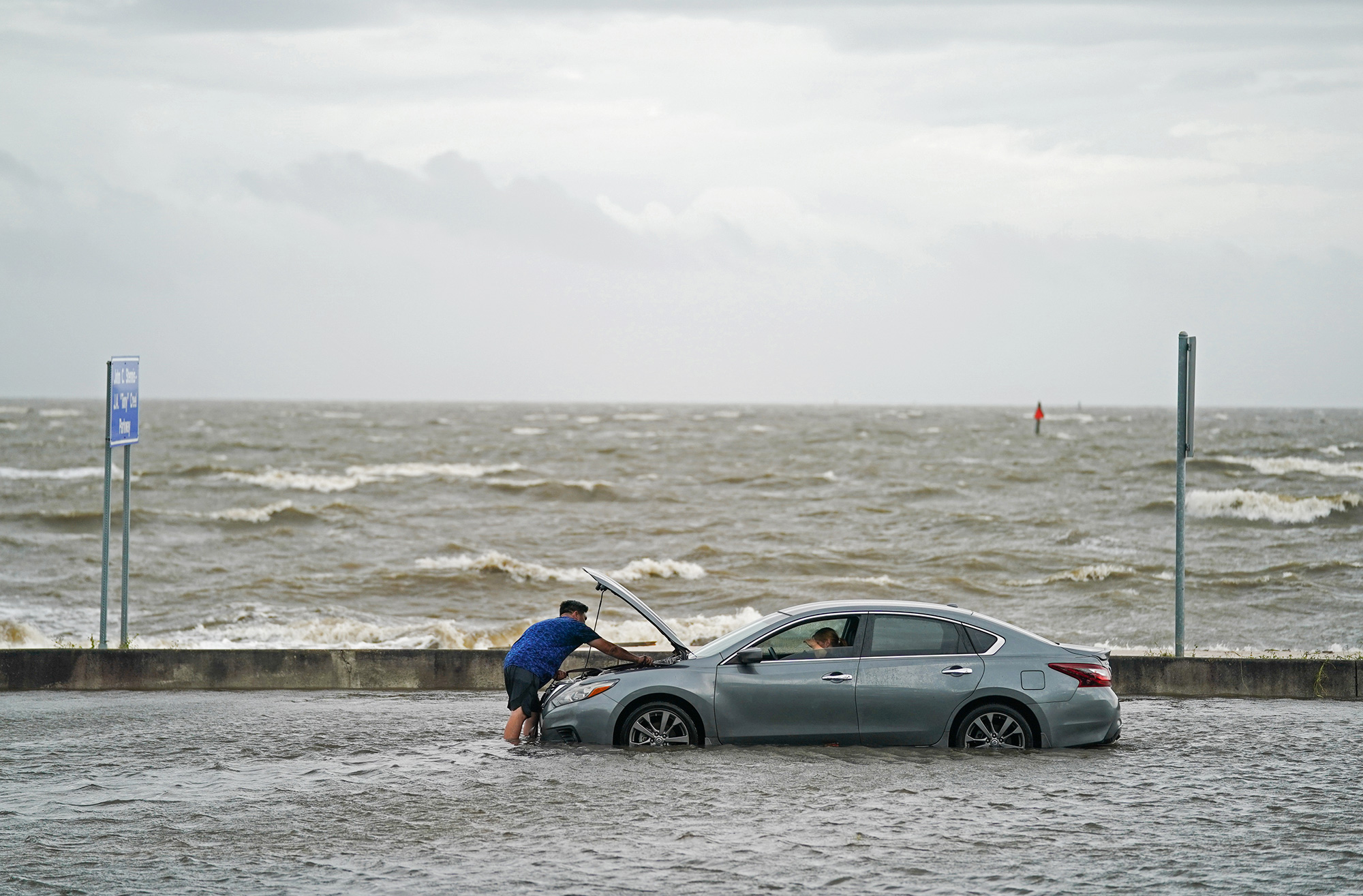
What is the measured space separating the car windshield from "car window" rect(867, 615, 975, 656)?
2.41 feet

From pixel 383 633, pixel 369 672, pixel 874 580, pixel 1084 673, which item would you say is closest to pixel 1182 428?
pixel 1084 673

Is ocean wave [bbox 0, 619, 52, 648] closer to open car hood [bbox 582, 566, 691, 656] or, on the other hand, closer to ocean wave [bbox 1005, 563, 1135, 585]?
open car hood [bbox 582, 566, 691, 656]

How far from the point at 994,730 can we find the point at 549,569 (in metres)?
19.8

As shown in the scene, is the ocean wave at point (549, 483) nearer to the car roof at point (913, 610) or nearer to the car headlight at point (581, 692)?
the car headlight at point (581, 692)

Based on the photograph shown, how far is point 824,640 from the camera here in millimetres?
9422

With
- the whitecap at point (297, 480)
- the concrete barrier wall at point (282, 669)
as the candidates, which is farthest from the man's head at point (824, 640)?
the whitecap at point (297, 480)

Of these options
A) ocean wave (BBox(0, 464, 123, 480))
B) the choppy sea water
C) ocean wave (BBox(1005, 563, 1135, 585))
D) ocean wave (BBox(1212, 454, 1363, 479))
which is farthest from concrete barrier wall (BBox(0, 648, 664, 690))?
ocean wave (BBox(1212, 454, 1363, 479))

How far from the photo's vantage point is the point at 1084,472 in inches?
2442

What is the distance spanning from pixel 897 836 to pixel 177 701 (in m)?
7.62

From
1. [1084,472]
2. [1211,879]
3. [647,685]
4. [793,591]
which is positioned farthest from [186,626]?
[1084,472]

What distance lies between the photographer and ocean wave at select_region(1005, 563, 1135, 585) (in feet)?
86.5

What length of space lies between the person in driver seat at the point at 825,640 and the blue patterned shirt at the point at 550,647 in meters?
1.73

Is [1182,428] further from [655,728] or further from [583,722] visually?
[583,722]

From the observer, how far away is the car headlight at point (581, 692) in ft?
30.8
